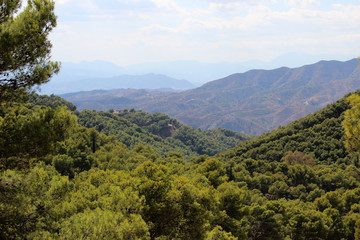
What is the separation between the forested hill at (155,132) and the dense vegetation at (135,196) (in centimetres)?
4495

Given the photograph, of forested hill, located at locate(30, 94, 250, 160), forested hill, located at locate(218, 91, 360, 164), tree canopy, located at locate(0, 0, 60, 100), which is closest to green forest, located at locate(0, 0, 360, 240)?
tree canopy, located at locate(0, 0, 60, 100)

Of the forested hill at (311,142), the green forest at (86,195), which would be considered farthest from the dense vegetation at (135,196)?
the forested hill at (311,142)

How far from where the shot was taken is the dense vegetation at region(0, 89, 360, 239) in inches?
295

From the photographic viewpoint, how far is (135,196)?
10633 millimetres

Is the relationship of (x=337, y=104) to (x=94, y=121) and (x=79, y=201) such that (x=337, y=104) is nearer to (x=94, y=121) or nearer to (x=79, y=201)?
(x=79, y=201)

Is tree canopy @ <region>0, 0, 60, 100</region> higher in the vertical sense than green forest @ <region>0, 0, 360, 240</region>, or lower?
higher

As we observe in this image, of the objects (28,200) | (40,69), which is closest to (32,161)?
(28,200)

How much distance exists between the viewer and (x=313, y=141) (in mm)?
53312

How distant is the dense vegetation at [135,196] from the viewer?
749cm

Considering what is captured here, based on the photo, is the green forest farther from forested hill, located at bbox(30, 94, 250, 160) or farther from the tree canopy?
forested hill, located at bbox(30, 94, 250, 160)

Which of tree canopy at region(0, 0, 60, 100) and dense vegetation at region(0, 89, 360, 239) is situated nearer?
tree canopy at region(0, 0, 60, 100)

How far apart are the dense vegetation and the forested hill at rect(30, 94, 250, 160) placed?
44950 millimetres

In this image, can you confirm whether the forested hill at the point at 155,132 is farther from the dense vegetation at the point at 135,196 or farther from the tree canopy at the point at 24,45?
the tree canopy at the point at 24,45

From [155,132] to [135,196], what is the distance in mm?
125585
